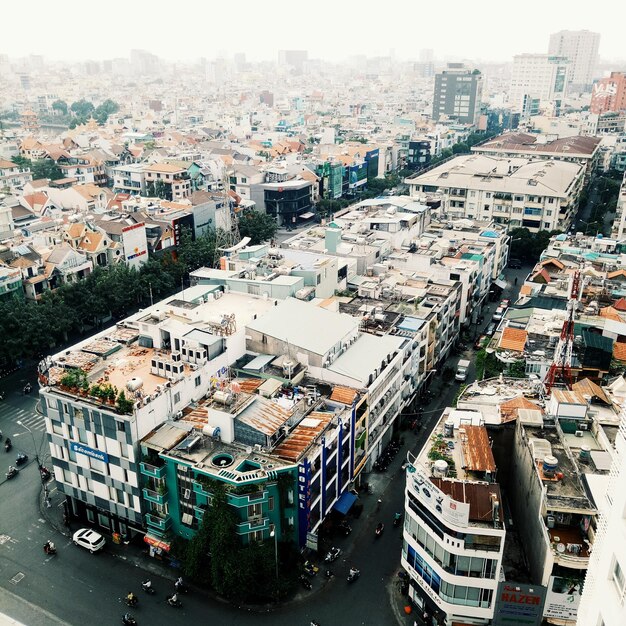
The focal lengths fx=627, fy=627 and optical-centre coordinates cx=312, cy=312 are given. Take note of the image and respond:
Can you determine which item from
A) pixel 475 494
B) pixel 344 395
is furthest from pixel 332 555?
pixel 475 494

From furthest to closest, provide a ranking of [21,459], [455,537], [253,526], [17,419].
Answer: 1. [17,419]
2. [21,459]
3. [253,526]
4. [455,537]

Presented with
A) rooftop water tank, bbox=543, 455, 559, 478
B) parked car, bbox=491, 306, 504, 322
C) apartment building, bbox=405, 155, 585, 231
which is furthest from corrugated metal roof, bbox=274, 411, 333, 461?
apartment building, bbox=405, 155, 585, 231

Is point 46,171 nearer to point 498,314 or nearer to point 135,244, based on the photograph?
point 135,244

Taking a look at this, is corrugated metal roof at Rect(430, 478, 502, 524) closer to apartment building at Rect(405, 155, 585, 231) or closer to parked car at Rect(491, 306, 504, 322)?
parked car at Rect(491, 306, 504, 322)

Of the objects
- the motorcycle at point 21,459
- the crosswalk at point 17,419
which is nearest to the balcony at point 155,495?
the motorcycle at point 21,459

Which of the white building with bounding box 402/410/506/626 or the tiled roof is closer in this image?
the white building with bounding box 402/410/506/626

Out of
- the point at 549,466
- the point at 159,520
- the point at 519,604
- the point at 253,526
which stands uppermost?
the point at 549,466
